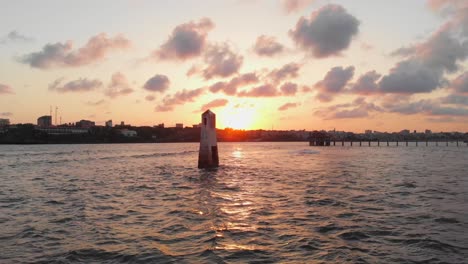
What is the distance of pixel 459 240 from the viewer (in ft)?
38.8

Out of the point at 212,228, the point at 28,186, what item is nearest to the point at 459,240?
the point at 212,228

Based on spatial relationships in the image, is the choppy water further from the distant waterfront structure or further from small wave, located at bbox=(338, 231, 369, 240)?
the distant waterfront structure

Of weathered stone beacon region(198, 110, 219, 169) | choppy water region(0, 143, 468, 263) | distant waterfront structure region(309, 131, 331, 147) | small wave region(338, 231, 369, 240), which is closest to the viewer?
choppy water region(0, 143, 468, 263)

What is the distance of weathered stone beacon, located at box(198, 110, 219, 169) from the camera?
39688 millimetres

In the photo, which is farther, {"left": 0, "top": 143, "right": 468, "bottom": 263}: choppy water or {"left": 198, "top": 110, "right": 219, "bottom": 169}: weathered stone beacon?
{"left": 198, "top": 110, "right": 219, "bottom": 169}: weathered stone beacon

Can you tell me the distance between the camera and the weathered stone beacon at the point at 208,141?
39.7 m

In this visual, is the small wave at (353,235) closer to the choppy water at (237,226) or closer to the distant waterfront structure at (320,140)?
the choppy water at (237,226)

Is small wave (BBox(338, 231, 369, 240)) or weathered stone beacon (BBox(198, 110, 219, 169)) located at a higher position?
weathered stone beacon (BBox(198, 110, 219, 169))

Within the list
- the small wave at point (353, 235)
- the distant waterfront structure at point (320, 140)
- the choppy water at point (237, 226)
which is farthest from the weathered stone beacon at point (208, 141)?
the distant waterfront structure at point (320, 140)

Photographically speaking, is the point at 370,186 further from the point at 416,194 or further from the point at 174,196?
the point at 174,196

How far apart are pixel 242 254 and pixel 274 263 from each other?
3.81ft

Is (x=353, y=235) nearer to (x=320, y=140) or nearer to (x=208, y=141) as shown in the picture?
(x=208, y=141)

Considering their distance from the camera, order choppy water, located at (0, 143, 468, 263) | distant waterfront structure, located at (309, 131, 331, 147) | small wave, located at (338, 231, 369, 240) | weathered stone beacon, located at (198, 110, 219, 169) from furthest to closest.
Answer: distant waterfront structure, located at (309, 131, 331, 147) < weathered stone beacon, located at (198, 110, 219, 169) < small wave, located at (338, 231, 369, 240) < choppy water, located at (0, 143, 468, 263)

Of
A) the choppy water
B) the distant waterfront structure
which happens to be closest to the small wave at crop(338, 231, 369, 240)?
the choppy water
